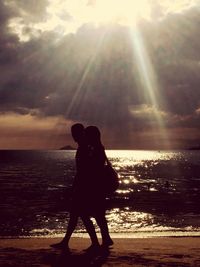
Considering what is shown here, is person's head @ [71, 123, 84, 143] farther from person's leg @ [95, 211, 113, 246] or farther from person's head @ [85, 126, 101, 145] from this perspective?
person's leg @ [95, 211, 113, 246]

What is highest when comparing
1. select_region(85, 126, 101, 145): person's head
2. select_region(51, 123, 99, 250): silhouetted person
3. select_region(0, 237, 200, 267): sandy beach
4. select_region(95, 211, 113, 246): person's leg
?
select_region(85, 126, 101, 145): person's head

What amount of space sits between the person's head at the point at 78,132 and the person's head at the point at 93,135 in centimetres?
11

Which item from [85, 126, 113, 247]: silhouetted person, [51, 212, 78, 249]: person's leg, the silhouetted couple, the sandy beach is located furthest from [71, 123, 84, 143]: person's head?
the sandy beach

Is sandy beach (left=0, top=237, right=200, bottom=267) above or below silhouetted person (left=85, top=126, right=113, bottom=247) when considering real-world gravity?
below

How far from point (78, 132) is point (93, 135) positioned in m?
0.30

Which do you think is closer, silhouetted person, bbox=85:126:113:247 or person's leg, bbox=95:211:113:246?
silhouetted person, bbox=85:126:113:247

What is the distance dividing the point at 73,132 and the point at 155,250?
2.96 metres

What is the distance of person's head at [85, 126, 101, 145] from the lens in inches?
324

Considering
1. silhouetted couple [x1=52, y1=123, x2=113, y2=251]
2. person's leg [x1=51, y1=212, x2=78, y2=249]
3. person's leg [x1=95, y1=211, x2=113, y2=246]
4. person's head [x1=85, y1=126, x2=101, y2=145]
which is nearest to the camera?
person's head [x1=85, y1=126, x2=101, y2=145]

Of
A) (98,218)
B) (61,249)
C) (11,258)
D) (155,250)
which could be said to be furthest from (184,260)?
(11,258)

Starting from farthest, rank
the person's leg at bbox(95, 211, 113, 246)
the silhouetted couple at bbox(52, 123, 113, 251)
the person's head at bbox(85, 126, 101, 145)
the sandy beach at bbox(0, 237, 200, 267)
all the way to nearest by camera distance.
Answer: the person's leg at bbox(95, 211, 113, 246) → the silhouetted couple at bbox(52, 123, 113, 251) → the person's head at bbox(85, 126, 101, 145) → the sandy beach at bbox(0, 237, 200, 267)

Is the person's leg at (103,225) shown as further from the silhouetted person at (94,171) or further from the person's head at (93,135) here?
the person's head at (93,135)

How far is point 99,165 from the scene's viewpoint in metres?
8.38

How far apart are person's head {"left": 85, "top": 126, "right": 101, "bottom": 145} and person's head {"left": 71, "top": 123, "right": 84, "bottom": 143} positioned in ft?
0.36
